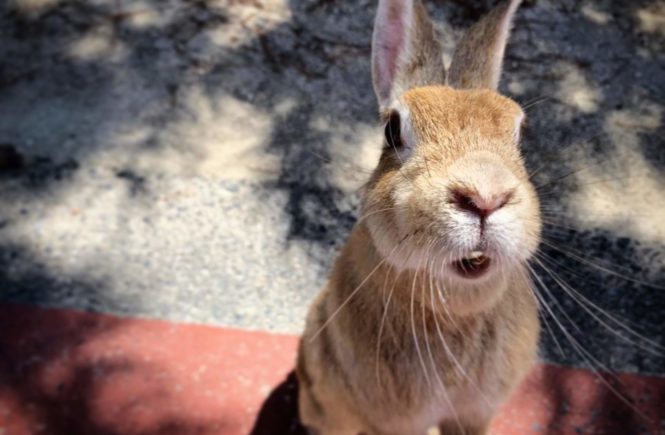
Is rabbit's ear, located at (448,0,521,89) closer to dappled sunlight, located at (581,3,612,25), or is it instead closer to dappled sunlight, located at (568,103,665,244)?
dappled sunlight, located at (568,103,665,244)

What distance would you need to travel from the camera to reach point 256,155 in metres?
4.15

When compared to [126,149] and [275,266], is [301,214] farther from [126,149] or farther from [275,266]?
[126,149]

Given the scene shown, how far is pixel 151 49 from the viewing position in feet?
15.3

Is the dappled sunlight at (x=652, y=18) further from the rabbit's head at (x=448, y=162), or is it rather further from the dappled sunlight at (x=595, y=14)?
the rabbit's head at (x=448, y=162)

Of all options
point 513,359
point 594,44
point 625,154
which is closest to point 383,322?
point 513,359

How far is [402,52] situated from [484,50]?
279 millimetres

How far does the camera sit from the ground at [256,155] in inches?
140

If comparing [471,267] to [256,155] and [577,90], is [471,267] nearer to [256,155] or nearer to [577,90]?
[256,155]

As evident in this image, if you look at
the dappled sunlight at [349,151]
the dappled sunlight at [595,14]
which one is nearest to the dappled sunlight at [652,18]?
the dappled sunlight at [595,14]

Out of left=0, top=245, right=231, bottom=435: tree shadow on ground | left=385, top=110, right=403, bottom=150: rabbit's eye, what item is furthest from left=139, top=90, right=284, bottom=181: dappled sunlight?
left=385, top=110, right=403, bottom=150: rabbit's eye

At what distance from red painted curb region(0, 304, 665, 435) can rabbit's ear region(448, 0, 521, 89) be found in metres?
1.36

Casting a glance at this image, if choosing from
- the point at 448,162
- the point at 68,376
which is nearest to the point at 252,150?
the point at 68,376

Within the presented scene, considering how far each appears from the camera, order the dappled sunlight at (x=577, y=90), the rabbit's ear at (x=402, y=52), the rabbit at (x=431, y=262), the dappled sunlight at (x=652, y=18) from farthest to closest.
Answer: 1. the dappled sunlight at (x=652, y=18)
2. the dappled sunlight at (x=577, y=90)
3. the rabbit's ear at (x=402, y=52)
4. the rabbit at (x=431, y=262)

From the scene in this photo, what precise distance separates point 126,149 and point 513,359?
2574 millimetres
